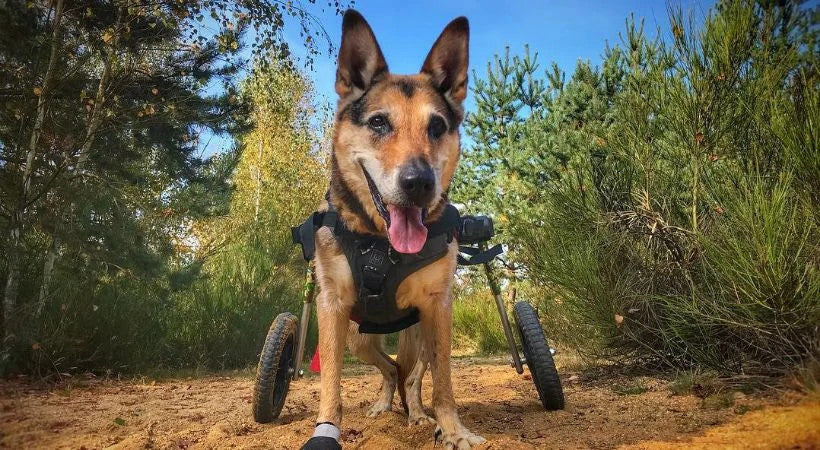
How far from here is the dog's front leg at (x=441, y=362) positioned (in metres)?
3.01

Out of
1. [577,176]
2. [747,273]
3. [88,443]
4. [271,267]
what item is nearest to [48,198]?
[88,443]

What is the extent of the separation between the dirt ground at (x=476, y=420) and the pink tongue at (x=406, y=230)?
108 cm

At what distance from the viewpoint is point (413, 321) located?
3.37 m

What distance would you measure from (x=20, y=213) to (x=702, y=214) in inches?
274

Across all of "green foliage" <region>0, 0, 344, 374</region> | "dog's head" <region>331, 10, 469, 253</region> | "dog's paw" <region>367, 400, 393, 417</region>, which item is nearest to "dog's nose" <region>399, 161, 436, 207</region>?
"dog's head" <region>331, 10, 469, 253</region>

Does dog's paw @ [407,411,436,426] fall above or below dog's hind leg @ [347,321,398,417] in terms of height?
below

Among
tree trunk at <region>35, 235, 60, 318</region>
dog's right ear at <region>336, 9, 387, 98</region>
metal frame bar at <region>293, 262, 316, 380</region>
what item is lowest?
metal frame bar at <region>293, 262, 316, 380</region>

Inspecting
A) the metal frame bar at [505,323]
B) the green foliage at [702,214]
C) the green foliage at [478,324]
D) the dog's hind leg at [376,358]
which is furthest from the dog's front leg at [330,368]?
the green foliage at [478,324]

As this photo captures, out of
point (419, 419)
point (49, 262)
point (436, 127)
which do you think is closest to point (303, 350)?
point (419, 419)

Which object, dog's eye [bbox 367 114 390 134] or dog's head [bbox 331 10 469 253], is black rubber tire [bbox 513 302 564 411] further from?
dog's eye [bbox 367 114 390 134]

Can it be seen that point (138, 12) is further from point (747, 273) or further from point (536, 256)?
point (747, 273)

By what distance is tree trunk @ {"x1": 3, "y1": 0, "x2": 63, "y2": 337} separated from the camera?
239 inches

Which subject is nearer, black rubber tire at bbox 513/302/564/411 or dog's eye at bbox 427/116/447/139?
dog's eye at bbox 427/116/447/139

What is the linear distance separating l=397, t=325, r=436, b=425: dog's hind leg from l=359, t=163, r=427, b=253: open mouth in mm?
1122
